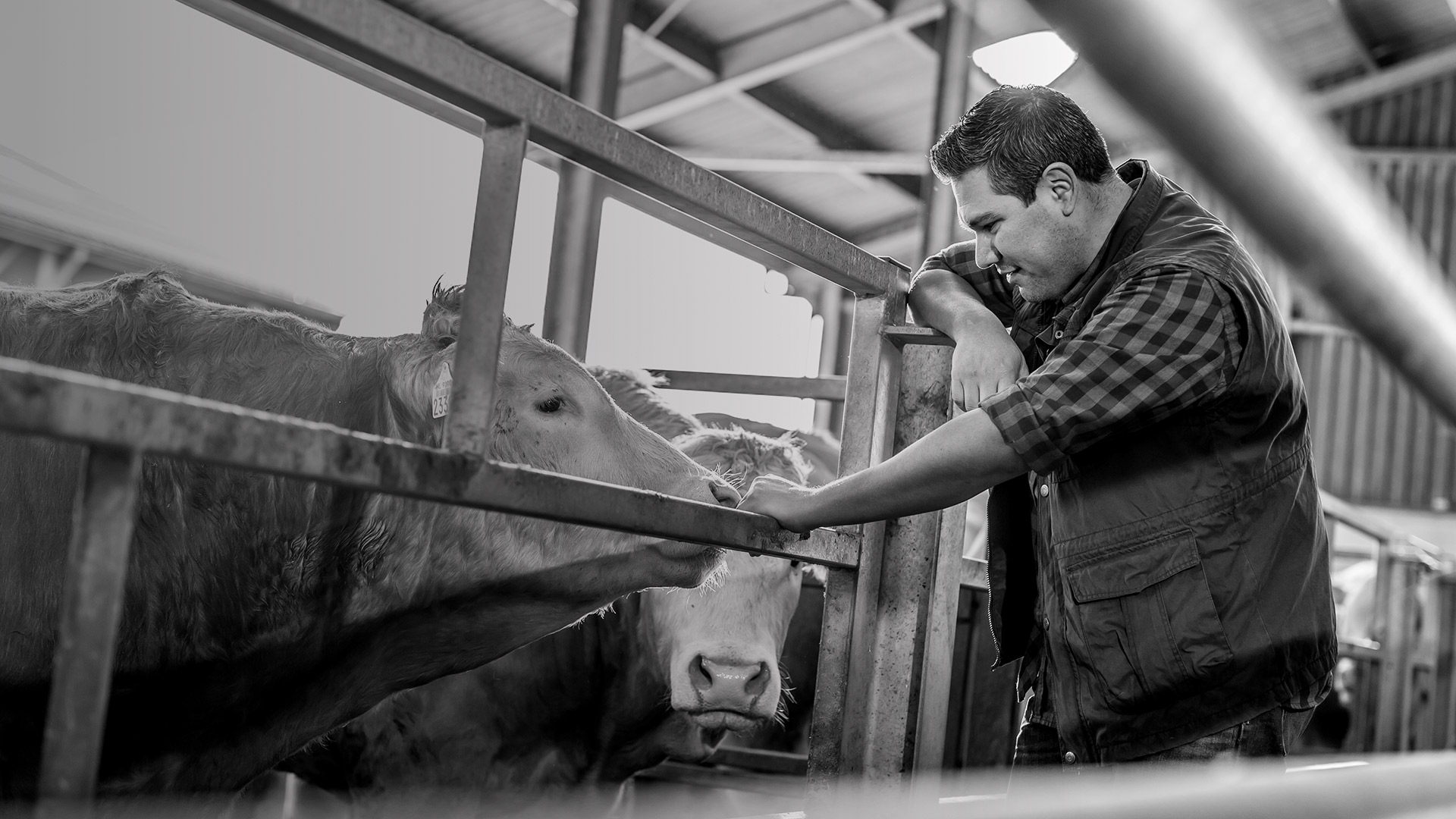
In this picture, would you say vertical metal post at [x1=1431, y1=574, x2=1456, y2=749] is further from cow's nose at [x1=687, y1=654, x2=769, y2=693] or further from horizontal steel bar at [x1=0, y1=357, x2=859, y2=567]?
horizontal steel bar at [x1=0, y1=357, x2=859, y2=567]

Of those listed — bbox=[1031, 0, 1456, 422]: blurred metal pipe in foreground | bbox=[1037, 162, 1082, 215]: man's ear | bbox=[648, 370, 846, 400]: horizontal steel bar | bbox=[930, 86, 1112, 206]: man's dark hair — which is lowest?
bbox=[1031, 0, 1456, 422]: blurred metal pipe in foreground

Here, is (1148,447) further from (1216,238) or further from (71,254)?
(71,254)

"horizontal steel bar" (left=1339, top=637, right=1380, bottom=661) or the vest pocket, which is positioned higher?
the vest pocket

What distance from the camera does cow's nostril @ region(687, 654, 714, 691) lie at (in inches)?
124

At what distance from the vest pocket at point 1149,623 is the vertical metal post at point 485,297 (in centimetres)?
92

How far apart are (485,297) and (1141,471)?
973 mm

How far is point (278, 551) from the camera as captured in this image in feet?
7.00

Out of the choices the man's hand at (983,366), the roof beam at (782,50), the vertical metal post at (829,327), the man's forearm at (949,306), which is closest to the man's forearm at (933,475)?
the man's hand at (983,366)

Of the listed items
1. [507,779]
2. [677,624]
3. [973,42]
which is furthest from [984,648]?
[973,42]

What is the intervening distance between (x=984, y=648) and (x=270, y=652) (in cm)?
248

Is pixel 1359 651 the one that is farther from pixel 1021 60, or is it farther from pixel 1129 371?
pixel 1021 60

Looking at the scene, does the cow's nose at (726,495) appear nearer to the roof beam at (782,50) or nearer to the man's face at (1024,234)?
the man's face at (1024,234)

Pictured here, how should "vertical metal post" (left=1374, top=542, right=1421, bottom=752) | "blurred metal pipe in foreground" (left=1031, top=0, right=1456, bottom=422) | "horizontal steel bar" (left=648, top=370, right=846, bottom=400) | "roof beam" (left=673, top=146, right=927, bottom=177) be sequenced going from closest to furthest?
"blurred metal pipe in foreground" (left=1031, top=0, right=1456, bottom=422), "horizontal steel bar" (left=648, top=370, right=846, bottom=400), "vertical metal post" (left=1374, top=542, right=1421, bottom=752), "roof beam" (left=673, top=146, right=927, bottom=177)

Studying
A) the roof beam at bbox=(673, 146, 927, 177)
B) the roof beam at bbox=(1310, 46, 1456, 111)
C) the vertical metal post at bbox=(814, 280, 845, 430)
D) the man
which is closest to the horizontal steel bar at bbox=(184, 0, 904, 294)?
the man
